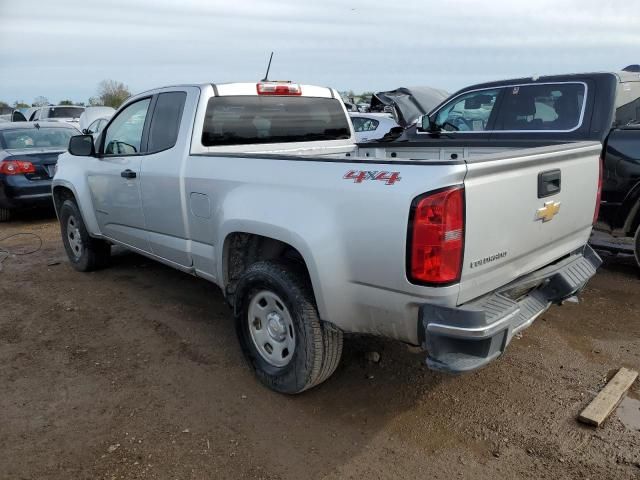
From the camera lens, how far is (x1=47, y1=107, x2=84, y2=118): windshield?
19.7 metres

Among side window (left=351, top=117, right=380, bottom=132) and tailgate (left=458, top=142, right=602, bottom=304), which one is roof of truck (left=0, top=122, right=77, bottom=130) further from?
tailgate (left=458, top=142, right=602, bottom=304)

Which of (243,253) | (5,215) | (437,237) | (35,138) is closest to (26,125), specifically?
(35,138)

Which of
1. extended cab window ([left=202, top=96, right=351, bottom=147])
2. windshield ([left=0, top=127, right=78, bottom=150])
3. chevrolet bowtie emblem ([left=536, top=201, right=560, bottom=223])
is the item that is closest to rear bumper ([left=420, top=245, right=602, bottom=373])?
chevrolet bowtie emblem ([left=536, top=201, right=560, bottom=223])

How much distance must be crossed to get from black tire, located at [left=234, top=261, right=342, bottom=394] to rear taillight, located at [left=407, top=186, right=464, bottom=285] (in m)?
0.75

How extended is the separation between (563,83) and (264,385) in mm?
4204

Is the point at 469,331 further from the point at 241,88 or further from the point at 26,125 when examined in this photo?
the point at 26,125

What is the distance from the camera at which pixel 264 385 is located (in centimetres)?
346

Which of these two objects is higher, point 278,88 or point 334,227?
point 278,88

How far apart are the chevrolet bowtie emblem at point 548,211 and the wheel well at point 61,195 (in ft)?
15.5

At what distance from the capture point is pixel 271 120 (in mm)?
4414

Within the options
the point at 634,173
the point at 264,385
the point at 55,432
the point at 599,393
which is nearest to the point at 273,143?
the point at 264,385

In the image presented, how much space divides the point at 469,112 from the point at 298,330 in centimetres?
433

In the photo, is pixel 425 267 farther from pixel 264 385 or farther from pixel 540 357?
pixel 540 357

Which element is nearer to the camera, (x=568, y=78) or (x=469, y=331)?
(x=469, y=331)
